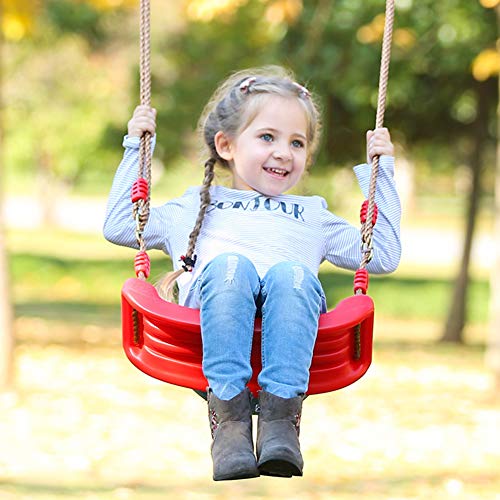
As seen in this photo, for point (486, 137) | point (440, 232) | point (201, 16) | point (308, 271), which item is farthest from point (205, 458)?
point (440, 232)

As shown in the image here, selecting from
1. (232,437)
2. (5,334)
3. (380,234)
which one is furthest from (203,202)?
(5,334)

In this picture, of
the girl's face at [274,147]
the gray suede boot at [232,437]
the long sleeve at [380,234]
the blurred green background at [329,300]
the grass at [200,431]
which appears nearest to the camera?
the gray suede boot at [232,437]

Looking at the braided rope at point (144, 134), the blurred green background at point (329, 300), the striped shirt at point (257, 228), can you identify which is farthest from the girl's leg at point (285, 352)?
the blurred green background at point (329, 300)

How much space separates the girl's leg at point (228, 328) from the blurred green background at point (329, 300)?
2.67 ft

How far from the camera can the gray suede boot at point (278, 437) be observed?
294cm

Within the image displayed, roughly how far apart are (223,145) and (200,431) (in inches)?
172

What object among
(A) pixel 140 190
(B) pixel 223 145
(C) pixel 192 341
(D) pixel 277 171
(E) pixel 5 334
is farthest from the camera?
(E) pixel 5 334

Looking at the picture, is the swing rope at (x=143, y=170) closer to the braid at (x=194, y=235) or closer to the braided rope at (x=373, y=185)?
the braid at (x=194, y=235)

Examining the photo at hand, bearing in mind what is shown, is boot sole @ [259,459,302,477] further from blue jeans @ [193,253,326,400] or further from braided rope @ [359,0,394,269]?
braided rope @ [359,0,394,269]

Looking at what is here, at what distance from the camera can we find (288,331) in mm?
3068

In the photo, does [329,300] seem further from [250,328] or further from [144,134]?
[250,328]

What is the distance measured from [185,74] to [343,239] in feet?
42.0

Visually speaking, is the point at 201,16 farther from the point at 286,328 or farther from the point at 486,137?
the point at 286,328

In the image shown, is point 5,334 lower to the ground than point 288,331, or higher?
lower
